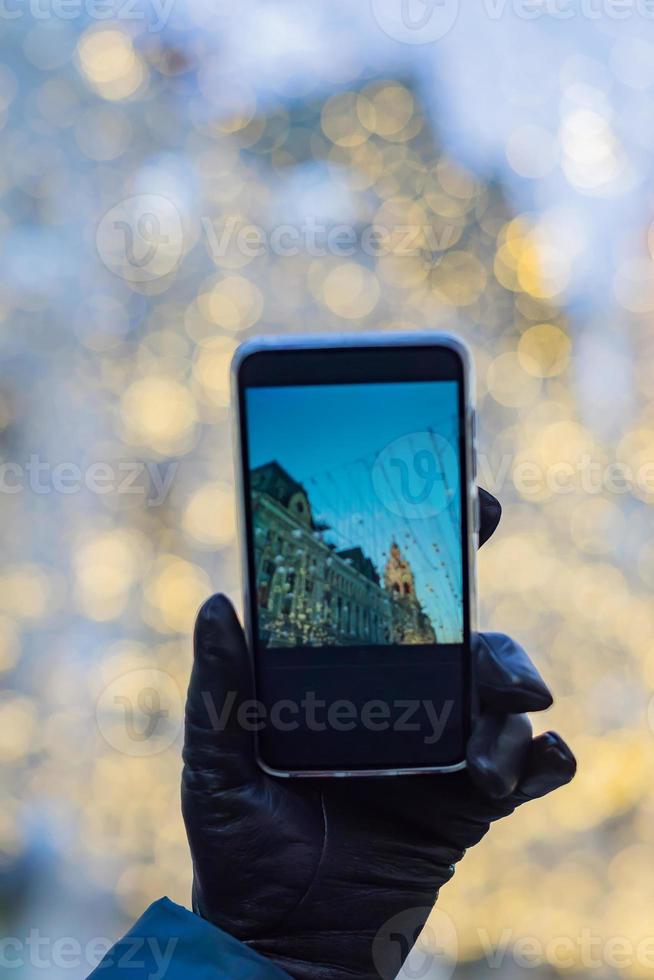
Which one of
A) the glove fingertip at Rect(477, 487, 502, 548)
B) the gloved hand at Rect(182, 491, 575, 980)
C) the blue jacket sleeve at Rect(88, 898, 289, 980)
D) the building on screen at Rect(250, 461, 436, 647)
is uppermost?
the glove fingertip at Rect(477, 487, 502, 548)

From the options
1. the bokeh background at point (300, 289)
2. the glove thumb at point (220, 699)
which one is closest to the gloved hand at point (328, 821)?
the glove thumb at point (220, 699)

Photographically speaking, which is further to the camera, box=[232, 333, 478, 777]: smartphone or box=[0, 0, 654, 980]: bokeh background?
box=[0, 0, 654, 980]: bokeh background

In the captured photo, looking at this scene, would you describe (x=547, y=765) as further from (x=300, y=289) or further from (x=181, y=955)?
(x=300, y=289)

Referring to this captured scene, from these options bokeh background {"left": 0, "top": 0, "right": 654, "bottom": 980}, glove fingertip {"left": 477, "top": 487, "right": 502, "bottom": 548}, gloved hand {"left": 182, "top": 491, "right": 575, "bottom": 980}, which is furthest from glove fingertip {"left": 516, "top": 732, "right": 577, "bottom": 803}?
bokeh background {"left": 0, "top": 0, "right": 654, "bottom": 980}

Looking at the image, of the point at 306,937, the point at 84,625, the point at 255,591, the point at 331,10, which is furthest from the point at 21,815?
the point at 331,10

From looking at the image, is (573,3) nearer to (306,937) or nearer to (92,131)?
(92,131)

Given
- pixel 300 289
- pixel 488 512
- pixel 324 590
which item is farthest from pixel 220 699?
pixel 300 289

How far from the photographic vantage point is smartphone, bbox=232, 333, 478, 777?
1.38 ft

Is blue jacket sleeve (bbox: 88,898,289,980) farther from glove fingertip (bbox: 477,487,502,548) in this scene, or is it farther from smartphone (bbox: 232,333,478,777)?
glove fingertip (bbox: 477,487,502,548)

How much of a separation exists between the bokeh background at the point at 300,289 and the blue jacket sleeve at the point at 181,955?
1.56 ft

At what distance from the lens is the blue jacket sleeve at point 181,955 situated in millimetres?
436

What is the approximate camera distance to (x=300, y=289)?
0.91m

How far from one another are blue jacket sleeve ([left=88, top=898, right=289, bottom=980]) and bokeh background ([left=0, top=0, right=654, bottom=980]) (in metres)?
0.48

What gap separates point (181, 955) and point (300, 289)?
2.13 feet
